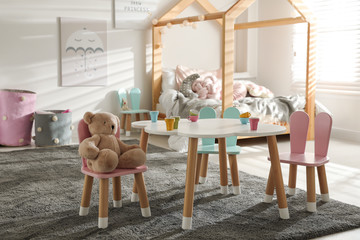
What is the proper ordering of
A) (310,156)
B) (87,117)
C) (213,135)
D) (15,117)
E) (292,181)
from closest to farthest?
(213,135), (87,117), (310,156), (292,181), (15,117)

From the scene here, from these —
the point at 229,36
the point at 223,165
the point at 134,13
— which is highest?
the point at 134,13

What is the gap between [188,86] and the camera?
6.02 m

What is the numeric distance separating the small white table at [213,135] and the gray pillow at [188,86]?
267 cm

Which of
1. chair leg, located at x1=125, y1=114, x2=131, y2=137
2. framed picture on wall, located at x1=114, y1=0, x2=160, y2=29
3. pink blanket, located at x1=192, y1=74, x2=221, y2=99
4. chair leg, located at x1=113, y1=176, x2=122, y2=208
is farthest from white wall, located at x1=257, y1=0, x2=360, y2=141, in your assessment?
chair leg, located at x1=113, y1=176, x2=122, y2=208

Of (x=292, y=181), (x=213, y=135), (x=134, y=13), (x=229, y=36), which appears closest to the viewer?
(x=213, y=135)

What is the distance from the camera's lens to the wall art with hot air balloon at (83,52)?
5.79 meters

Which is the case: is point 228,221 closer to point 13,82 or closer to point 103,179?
point 103,179

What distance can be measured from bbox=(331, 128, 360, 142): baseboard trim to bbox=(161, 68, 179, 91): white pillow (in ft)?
6.97

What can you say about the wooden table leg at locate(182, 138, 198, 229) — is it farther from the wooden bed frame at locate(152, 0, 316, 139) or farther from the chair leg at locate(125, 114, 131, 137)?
the chair leg at locate(125, 114, 131, 137)

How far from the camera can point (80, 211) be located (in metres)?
2.85

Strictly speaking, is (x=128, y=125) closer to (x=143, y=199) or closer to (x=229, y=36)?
(x=229, y=36)

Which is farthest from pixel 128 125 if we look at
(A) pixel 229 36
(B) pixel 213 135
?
(B) pixel 213 135

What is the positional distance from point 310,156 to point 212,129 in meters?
0.77

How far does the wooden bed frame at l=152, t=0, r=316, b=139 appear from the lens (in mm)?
4969
